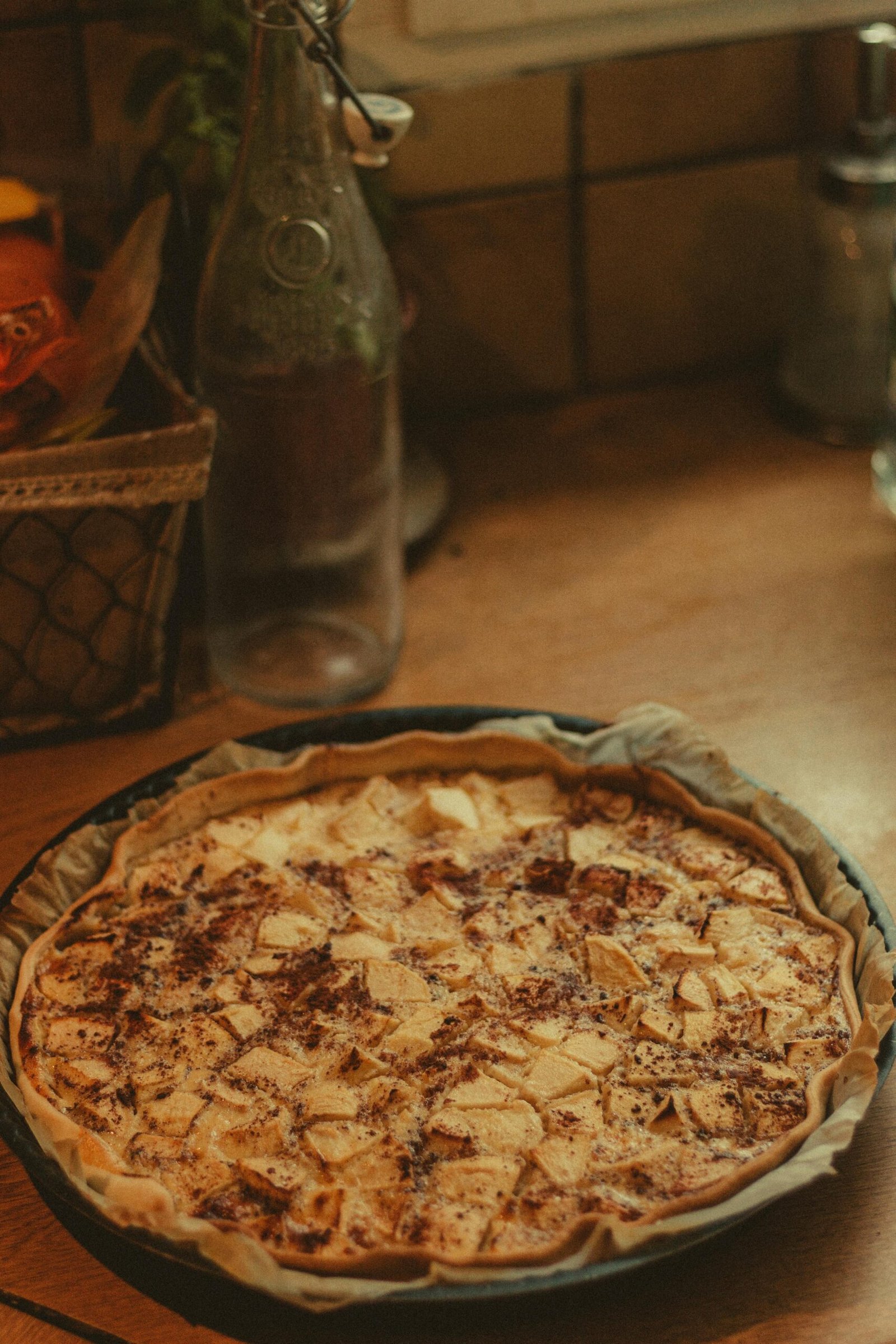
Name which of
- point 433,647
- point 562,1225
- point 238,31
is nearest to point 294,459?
point 433,647

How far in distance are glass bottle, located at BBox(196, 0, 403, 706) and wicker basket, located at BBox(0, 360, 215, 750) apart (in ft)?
0.27

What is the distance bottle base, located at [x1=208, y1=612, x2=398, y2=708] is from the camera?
3.78 feet

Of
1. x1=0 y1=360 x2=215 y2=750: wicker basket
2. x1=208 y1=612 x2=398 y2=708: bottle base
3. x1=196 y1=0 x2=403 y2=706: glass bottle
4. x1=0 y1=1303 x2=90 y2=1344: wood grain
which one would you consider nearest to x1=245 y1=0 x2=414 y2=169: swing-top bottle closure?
x1=196 y1=0 x2=403 y2=706: glass bottle

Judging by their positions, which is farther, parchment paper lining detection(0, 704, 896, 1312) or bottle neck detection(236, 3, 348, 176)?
bottle neck detection(236, 3, 348, 176)

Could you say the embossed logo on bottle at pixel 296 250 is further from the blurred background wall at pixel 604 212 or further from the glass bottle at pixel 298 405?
the blurred background wall at pixel 604 212

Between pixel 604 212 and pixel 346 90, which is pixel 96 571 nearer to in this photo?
pixel 346 90

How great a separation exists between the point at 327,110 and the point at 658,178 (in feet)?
1.70

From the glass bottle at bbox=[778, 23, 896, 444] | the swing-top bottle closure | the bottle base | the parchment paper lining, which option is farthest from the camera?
the glass bottle at bbox=[778, 23, 896, 444]

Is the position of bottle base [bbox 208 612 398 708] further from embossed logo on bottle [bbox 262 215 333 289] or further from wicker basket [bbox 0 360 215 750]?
embossed logo on bottle [bbox 262 215 333 289]

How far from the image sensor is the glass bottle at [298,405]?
1.02m

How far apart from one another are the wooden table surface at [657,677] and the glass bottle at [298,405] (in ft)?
0.18

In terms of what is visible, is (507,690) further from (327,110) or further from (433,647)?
(327,110)

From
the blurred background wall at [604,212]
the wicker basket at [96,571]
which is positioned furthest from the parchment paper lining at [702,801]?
the blurred background wall at [604,212]

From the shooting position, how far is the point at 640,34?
1.38 meters
